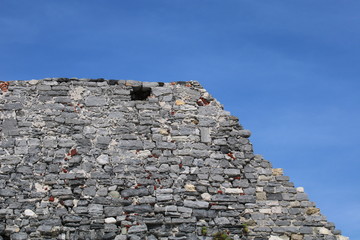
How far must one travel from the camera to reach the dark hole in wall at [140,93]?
13.2 meters

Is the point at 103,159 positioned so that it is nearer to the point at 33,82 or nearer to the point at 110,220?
the point at 110,220

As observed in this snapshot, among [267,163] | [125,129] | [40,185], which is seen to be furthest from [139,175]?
[267,163]

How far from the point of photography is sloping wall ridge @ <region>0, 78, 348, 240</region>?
11.7m

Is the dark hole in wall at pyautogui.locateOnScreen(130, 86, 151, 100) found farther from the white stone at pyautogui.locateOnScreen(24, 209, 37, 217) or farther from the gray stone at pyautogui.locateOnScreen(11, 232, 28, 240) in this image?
the gray stone at pyautogui.locateOnScreen(11, 232, 28, 240)

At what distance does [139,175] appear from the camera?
39.7 feet

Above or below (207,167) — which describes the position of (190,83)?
above

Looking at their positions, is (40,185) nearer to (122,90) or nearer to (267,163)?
(122,90)

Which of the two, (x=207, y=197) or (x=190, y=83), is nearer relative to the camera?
(x=207, y=197)

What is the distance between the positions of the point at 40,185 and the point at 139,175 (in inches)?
74.3

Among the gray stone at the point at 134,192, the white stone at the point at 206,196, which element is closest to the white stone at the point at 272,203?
the white stone at the point at 206,196

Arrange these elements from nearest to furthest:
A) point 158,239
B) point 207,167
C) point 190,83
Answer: point 158,239
point 207,167
point 190,83

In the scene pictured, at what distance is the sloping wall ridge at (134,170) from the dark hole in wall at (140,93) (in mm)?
21

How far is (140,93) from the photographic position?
13.3 metres

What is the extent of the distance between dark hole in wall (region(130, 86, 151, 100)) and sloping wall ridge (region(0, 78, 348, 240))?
0.02m
